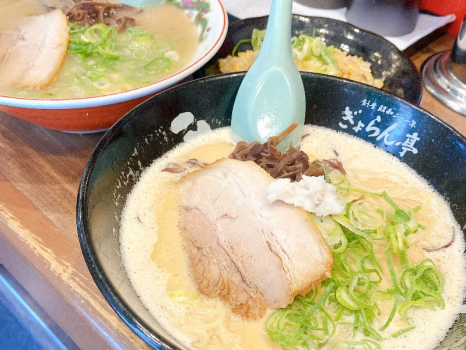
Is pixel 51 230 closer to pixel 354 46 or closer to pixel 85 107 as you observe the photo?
pixel 85 107

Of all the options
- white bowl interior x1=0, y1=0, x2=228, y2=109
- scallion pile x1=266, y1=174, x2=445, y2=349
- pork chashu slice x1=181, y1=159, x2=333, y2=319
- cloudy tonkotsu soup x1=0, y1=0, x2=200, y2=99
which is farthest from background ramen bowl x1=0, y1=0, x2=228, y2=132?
scallion pile x1=266, y1=174, x2=445, y2=349

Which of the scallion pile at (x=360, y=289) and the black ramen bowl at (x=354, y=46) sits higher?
the black ramen bowl at (x=354, y=46)

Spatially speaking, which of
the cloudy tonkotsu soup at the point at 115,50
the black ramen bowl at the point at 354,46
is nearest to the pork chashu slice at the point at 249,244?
the cloudy tonkotsu soup at the point at 115,50

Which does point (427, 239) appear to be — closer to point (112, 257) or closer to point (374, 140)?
point (374, 140)

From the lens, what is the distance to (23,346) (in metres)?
1.34

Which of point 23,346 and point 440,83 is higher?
point 440,83

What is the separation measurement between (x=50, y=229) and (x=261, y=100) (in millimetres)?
715

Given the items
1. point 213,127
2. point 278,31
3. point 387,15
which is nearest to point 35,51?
point 213,127

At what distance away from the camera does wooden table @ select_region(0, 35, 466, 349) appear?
1014 mm

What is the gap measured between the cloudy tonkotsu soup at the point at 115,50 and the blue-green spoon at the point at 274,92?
340mm

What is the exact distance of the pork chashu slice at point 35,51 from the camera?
1361mm

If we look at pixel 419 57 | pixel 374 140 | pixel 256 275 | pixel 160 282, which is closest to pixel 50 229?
pixel 160 282

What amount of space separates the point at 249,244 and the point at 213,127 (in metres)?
0.53

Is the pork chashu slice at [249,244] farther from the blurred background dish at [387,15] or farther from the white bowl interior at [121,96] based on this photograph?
the blurred background dish at [387,15]
